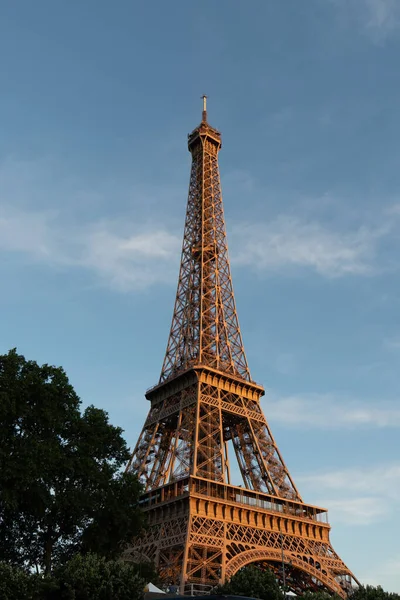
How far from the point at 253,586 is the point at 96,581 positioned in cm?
1305

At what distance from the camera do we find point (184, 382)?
54906 millimetres

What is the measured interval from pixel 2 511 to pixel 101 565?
6.91 m

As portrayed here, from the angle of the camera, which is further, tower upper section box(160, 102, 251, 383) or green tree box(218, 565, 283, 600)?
tower upper section box(160, 102, 251, 383)

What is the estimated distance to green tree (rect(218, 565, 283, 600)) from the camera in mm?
35000

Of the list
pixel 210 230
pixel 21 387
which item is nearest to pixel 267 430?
pixel 210 230

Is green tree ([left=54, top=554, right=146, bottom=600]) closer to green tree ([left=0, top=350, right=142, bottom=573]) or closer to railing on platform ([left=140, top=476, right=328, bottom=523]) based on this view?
green tree ([left=0, top=350, right=142, bottom=573])

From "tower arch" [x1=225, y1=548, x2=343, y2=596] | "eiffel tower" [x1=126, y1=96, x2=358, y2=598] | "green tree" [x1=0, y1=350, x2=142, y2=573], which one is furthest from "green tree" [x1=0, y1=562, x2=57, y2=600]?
"tower arch" [x1=225, y1=548, x2=343, y2=596]

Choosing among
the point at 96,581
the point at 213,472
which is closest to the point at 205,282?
the point at 213,472

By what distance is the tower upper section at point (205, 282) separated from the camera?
58312 millimetres

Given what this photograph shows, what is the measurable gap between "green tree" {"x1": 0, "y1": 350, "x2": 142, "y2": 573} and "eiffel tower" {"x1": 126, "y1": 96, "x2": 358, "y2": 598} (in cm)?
582

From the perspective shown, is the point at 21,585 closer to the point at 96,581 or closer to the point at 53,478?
the point at 96,581

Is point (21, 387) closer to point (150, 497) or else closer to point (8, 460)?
point (8, 460)

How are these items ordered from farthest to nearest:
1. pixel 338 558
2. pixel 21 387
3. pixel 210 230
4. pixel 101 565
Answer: pixel 210 230, pixel 338 558, pixel 21 387, pixel 101 565

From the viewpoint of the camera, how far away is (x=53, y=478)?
3170 cm
